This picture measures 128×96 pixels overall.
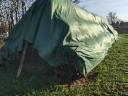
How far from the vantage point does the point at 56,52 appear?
7941 mm

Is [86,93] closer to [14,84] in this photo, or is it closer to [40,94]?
[40,94]

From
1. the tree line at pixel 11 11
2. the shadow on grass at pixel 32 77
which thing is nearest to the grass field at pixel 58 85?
the shadow on grass at pixel 32 77

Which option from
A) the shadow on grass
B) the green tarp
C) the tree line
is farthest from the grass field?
the tree line

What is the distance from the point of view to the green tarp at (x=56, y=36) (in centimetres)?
795

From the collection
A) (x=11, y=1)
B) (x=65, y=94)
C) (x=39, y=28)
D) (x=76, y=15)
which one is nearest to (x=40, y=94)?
(x=65, y=94)

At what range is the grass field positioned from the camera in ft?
23.8

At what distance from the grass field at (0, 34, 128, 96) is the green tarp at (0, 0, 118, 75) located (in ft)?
1.45

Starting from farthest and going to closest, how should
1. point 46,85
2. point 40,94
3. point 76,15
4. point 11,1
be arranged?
point 11,1 < point 76,15 < point 46,85 < point 40,94

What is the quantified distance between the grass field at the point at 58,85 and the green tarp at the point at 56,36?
1.45 ft

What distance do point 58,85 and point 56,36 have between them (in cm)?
138

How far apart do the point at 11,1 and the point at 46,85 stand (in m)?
22.0

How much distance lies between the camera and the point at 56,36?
822cm

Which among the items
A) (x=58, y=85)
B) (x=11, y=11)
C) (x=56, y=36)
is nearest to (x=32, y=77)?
(x=58, y=85)

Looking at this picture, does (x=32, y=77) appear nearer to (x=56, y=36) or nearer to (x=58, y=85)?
(x=58, y=85)
